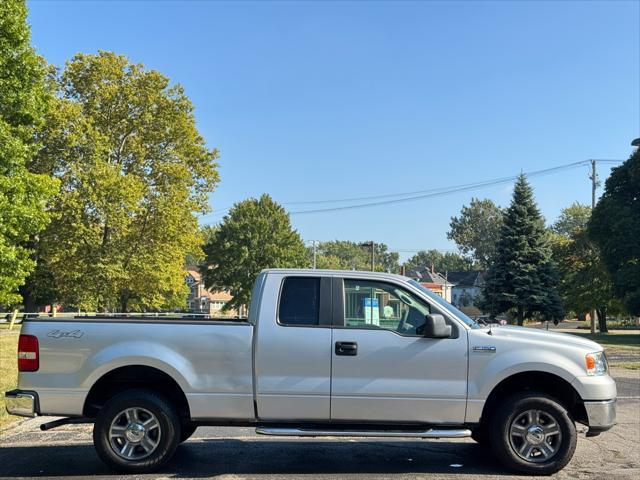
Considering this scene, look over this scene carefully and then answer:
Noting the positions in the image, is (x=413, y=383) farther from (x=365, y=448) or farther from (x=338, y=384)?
(x=365, y=448)

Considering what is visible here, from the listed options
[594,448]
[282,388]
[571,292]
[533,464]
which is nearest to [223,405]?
[282,388]

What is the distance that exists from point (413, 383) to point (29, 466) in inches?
159

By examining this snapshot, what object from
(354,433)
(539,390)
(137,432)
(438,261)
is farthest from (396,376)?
(438,261)

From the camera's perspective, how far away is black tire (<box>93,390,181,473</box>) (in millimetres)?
6004

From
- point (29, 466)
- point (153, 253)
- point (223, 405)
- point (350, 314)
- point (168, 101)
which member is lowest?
point (29, 466)

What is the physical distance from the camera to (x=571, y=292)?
164 ft

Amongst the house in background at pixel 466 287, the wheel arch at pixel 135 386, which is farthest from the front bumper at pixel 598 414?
the house in background at pixel 466 287

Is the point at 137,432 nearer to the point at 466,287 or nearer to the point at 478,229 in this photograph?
the point at 466,287

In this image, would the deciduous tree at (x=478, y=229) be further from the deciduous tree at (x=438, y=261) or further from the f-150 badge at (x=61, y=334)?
the f-150 badge at (x=61, y=334)

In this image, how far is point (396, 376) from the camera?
19.7 ft

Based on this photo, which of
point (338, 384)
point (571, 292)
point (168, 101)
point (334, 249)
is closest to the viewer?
point (338, 384)

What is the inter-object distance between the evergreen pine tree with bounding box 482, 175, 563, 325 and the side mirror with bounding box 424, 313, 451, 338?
118ft

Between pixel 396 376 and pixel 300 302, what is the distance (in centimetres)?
121

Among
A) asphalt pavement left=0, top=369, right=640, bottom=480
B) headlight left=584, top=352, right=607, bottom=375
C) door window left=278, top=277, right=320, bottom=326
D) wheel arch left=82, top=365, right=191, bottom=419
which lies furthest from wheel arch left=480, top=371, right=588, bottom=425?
wheel arch left=82, top=365, right=191, bottom=419
